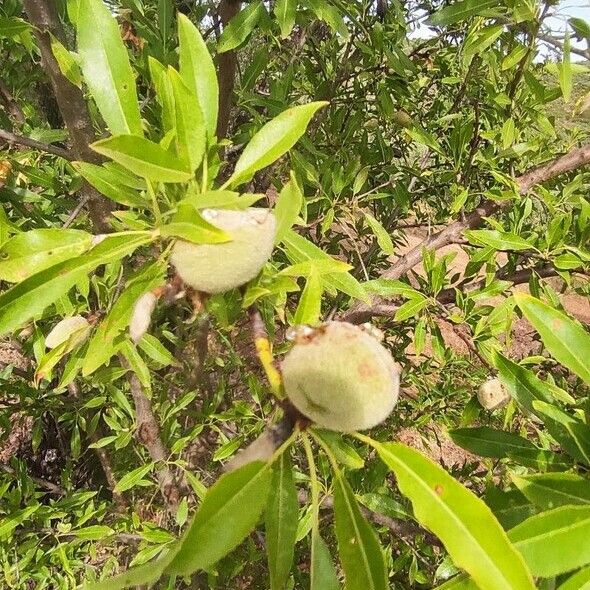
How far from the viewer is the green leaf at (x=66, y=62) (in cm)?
92

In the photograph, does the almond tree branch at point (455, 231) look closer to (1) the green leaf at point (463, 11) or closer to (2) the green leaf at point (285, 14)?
(1) the green leaf at point (463, 11)

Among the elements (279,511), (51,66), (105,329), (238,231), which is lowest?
(279,511)

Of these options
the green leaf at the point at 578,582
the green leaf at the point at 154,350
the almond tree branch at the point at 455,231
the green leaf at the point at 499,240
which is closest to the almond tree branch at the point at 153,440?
the green leaf at the point at 154,350

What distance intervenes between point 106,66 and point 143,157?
236mm

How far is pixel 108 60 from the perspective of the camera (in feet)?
2.60

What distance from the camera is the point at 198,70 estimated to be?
0.80 m

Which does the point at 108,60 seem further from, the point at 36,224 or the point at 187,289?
the point at 36,224

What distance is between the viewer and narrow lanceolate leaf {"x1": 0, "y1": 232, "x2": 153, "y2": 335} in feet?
2.21

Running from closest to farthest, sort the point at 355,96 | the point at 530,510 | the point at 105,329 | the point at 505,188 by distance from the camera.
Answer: the point at 105,329
the point at 530,510
the point at 505,188
the point at 355,96

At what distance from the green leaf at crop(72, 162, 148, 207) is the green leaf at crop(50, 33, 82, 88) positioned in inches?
8.3

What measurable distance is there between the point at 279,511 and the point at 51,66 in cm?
79

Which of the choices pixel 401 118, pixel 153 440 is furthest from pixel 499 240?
pixel 153 440

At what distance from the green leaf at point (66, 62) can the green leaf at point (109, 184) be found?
0.69ft

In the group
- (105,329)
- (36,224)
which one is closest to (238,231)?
(105,329)
